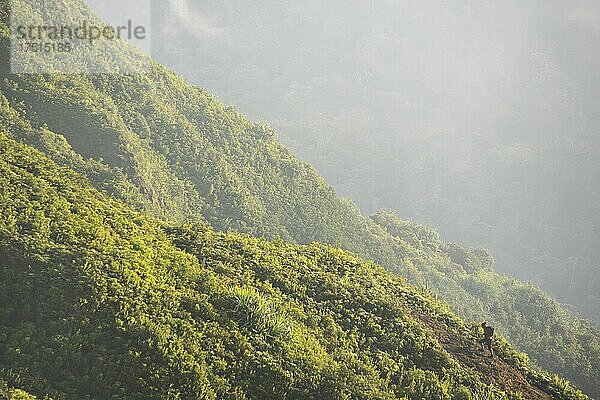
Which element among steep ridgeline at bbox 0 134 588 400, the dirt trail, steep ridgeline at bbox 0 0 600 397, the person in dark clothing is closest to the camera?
steep ridgeline at bbox 0 134 588 400

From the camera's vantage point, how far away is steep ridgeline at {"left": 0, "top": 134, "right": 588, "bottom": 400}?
30.9 feet

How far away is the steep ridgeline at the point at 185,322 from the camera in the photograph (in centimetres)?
943

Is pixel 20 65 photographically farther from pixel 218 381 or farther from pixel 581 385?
pixel 581 385

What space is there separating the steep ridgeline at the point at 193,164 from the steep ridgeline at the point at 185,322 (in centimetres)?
964

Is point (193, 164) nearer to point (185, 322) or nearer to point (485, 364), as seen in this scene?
point (485, 364)

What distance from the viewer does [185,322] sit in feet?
34.4

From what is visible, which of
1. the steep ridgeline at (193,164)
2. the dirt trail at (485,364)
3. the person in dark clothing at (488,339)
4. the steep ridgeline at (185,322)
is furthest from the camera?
the steep ridgeline at (193,164)

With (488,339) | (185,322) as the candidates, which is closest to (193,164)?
(488,339)

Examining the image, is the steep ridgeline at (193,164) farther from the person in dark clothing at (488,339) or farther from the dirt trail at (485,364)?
the person in dark clothing at (488,339)

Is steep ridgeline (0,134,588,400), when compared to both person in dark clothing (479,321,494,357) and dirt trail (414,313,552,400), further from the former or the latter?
person in dark clothing (479,321,494,357)

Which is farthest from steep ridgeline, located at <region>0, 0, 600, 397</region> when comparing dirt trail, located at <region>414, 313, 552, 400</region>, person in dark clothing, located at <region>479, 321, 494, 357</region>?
person in dark clothing, located at <region>479, 321, 494, 357</region>

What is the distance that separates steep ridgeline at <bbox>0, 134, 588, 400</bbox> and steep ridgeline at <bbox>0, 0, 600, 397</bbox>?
9.64 meters

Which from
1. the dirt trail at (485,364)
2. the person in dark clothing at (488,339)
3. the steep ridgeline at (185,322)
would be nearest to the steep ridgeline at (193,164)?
the steep ridgeline at (185,322)

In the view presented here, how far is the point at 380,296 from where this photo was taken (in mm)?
14875
